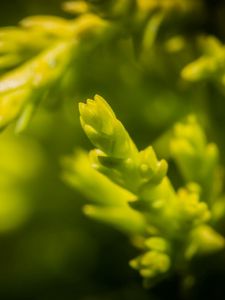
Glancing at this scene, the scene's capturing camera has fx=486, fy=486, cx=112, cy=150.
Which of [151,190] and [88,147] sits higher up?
[88,147]

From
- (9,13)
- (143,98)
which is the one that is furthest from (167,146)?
(9,13)

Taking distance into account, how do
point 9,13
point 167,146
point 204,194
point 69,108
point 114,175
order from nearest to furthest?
point 114,175, point 204,194, point 167,146, point 69,108, point 9,13

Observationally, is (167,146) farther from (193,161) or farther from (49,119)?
→ (49,119)

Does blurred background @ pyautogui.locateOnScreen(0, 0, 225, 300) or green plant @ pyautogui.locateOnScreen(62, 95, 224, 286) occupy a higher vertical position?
blurred background @ pyautogui.locateOnScreen(0, 0, 225, 300)

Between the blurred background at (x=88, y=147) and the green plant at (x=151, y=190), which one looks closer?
the green plant at (x=151, y=190)

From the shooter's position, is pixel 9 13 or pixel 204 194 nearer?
pixel 204 194

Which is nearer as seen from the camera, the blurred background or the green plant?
the green plant

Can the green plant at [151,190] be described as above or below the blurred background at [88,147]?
below

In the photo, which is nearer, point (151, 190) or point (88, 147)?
point (151, 190)
